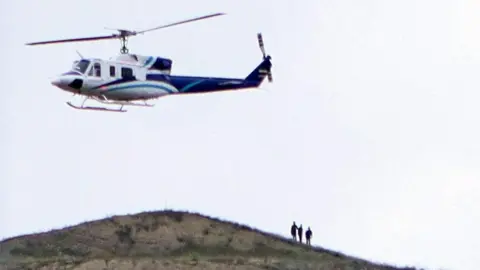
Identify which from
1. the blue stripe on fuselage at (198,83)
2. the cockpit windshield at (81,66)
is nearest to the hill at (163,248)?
the blue stripe on fuselage at (198,83)

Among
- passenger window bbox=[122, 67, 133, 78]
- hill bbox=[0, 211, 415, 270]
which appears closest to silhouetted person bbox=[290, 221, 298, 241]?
hill bbox=[0, 211, 415, 270]

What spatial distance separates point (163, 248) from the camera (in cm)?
16225

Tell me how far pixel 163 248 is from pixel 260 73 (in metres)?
8.89

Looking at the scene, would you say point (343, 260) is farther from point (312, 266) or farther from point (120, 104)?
point (120, 104)

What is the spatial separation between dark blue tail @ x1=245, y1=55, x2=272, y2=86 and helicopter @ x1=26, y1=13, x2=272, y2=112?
108 centimetres

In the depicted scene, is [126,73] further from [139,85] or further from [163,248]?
[163,248]

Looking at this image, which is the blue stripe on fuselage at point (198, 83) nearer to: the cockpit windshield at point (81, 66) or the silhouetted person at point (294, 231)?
the cockpit windshield at point (81, 66)

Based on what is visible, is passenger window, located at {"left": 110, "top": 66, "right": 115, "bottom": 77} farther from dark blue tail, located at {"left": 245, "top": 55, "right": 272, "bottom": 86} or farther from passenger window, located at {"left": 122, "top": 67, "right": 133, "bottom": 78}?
dark blue tail, located at {"left": 245, "top": 55, "right": 272, "bottom": 86}

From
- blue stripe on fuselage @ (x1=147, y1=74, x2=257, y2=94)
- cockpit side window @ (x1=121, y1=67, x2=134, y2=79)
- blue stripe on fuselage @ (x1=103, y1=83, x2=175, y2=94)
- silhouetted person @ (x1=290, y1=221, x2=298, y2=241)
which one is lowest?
silhouetted person @ (x1=290, y1=221, x2=298, y2=241)

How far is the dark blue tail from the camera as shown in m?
160

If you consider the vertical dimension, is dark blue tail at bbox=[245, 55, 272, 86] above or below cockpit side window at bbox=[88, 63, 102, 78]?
above

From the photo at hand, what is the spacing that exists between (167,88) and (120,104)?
4.04m

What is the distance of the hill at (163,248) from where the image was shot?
157000 millimetres

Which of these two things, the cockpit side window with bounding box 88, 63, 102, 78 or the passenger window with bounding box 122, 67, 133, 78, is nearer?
the cockpit side window with bounding box 88, 63, 102, 78
